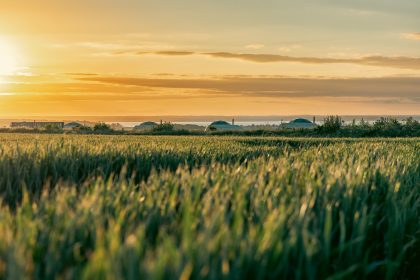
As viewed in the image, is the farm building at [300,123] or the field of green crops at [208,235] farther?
the farm building at [300,123]

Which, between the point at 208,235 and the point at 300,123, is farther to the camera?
the point at 300,123

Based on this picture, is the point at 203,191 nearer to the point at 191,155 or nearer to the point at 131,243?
the point at 131,243

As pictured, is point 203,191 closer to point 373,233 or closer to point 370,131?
point 373,233

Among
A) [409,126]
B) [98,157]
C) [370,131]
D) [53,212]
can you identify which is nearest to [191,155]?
[98,157]

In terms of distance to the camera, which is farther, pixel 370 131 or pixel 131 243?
pixel 370 131

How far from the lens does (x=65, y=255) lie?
284cm

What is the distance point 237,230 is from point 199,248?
1.23 ft

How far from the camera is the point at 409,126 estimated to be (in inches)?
1652

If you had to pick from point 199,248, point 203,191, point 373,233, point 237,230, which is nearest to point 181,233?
point 237,230

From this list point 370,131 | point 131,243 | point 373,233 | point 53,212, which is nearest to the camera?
point 131,243

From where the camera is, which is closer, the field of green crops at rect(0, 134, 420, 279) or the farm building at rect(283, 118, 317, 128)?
the field of green crops at rect(0, 134, 420, 279)

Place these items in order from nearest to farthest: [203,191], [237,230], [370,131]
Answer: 1. [237,230]
2. [203,191]
3. [370,131]

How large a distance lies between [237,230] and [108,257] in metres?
0.68

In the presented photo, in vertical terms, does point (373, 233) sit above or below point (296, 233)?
below
